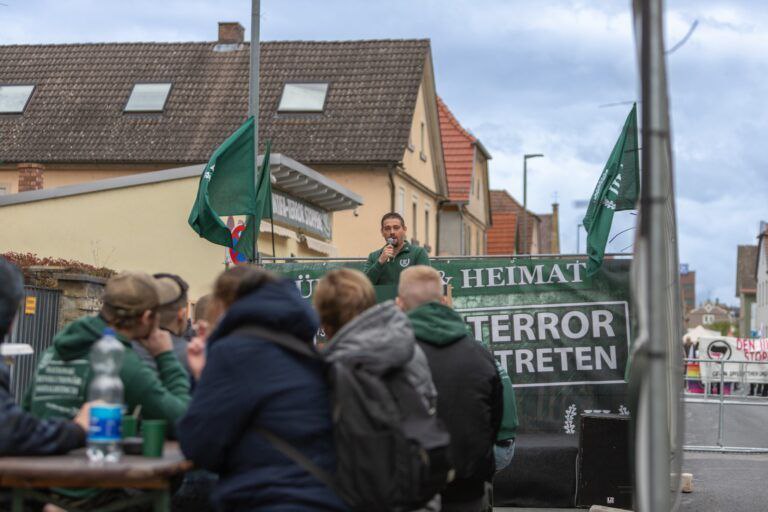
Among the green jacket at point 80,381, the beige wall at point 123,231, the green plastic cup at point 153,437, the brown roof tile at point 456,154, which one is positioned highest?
the brown roof tile at point 456,154

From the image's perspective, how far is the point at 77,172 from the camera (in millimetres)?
36562

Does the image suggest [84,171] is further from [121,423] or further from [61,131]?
[121,423]

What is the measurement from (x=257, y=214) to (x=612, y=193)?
12.5 ft

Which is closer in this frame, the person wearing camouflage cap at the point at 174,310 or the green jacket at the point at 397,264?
the person wearing camouflage cap at the point at 174,310

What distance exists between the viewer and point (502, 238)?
71.8m

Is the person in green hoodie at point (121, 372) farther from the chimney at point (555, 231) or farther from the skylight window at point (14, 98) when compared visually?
the chimney at point (555, 231)

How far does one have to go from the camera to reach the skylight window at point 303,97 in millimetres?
38469

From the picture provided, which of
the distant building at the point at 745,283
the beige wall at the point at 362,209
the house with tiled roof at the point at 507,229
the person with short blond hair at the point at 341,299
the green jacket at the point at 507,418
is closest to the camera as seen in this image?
the person with short blond hair at the point at 341,299

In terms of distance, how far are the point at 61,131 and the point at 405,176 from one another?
33.5 feet

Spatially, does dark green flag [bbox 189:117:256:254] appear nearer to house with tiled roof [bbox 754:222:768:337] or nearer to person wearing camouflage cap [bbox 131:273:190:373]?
person wearing camouflage cap [bbox 131:273:190:373]

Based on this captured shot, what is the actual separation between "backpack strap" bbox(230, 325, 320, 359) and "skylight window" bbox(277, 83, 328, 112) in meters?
33.9

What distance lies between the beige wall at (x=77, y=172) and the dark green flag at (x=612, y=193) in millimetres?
23976

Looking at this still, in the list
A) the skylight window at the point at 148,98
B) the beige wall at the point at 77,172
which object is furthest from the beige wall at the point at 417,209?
the beige wall at the point at 77,172

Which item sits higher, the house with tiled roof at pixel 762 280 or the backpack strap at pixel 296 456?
the house with tiled roof at pixel 762 280
